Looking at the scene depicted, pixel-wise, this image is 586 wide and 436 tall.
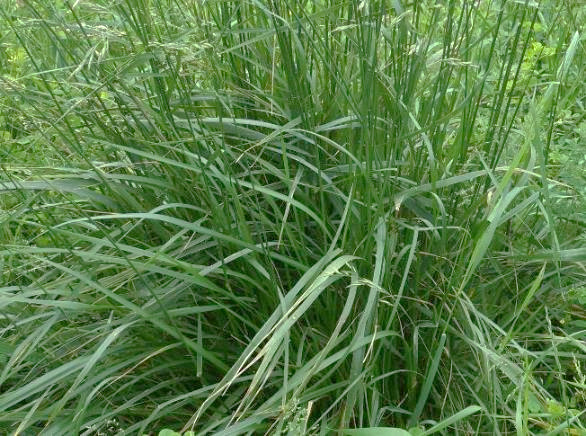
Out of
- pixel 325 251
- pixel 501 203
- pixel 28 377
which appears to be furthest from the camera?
pixel 28 377

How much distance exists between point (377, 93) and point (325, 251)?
369mm

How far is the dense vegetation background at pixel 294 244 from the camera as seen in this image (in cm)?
193

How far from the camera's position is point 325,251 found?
6.79ft

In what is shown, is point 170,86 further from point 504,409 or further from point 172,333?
point 504,409

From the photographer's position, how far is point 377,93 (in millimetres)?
2031

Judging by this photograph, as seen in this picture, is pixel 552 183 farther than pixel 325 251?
Yes

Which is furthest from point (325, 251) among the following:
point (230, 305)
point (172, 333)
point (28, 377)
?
point (28, 377)

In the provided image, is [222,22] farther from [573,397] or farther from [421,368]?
[573,397]

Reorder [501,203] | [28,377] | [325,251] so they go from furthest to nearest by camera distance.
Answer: [28,377]
[325,251]
[501,203]

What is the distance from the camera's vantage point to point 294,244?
6.56 feet

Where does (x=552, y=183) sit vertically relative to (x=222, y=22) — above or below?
below

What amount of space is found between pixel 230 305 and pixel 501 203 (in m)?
0.64

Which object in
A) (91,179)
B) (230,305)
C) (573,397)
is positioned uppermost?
(91,179)

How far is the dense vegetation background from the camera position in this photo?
193 cm
